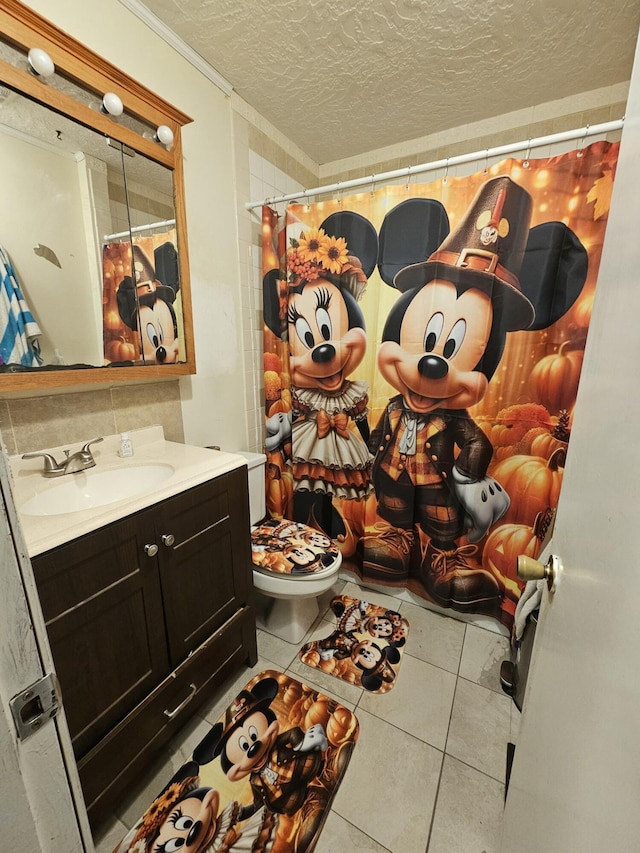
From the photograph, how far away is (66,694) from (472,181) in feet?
6.65

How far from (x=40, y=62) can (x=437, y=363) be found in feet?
5.07

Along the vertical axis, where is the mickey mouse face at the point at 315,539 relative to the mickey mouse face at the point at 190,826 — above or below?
above

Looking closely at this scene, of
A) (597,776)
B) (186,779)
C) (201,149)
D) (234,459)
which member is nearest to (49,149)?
(201,149)

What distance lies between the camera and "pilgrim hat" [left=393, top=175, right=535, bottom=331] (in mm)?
1257

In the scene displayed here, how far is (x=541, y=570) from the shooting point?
61cm

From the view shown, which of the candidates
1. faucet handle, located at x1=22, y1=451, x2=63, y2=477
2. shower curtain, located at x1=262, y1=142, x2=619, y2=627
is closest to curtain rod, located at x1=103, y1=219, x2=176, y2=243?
shower curtain, located at x1=262, y1=142, x2=619, y2=627

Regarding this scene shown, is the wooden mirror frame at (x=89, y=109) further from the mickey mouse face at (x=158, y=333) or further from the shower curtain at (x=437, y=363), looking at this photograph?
the shower curtain at (x=437, y=363)

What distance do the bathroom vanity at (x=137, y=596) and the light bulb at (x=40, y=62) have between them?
3.52ft

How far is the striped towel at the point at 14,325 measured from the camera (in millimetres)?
954

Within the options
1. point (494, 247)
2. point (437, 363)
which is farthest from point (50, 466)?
point (494, 247)

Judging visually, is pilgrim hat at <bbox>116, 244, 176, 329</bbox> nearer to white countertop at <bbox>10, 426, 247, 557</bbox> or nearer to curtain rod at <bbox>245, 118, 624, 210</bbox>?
white countertop at <bbox>10, 426, 247, 557</bbox>

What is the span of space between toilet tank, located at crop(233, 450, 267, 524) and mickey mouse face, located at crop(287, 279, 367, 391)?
454mm

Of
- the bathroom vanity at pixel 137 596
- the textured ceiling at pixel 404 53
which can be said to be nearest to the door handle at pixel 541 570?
the bathroom vanity at pixel 137 596

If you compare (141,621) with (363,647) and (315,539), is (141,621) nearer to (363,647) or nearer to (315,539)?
(315,539)
